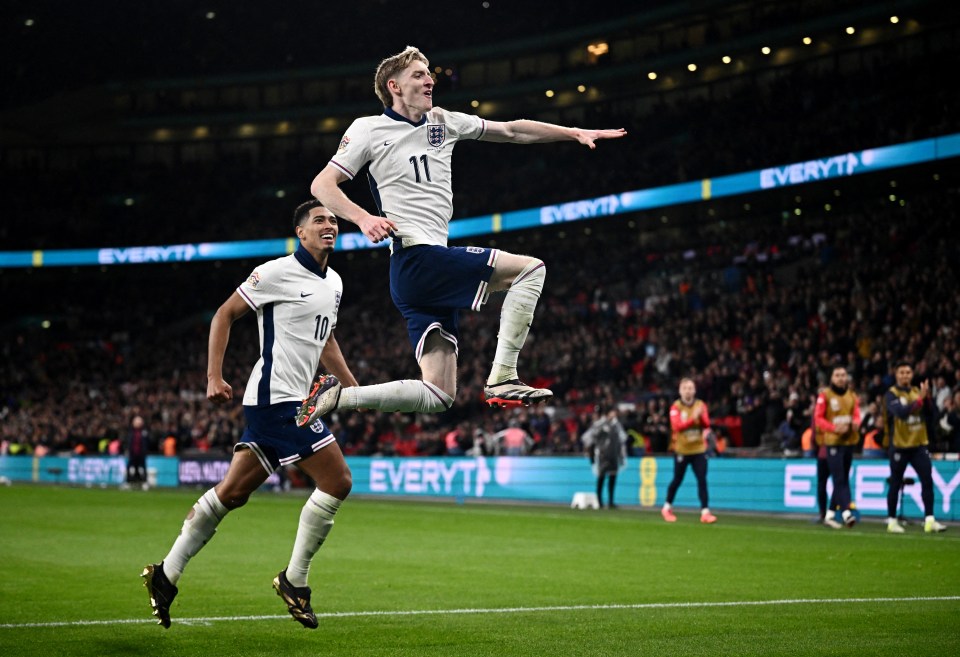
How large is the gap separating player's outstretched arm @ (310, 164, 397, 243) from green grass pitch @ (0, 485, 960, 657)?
8.35 feet

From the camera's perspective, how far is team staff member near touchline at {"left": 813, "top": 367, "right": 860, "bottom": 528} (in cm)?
1688

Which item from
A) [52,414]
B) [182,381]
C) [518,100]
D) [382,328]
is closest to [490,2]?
[518,100]

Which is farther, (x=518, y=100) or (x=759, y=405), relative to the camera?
(x=518, y=100)

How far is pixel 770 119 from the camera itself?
3762 cm

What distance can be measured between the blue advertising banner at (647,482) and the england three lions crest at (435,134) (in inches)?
541

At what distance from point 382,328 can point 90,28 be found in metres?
17.1

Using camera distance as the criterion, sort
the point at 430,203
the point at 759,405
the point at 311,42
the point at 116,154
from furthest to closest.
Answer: the point at 116,154 → the point at 311,42 → the point at 759,405 → the point at 430,203

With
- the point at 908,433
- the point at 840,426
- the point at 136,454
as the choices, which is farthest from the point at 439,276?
the point at 136,454

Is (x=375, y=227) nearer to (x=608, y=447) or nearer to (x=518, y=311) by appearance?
(x=518, y=311)

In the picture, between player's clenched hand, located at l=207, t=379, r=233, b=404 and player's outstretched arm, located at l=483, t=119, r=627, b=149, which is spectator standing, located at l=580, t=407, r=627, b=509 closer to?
player's outstretched arm, located at l=483, t=119, r=627, b=149

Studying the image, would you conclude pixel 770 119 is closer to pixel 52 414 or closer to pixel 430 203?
pixel 52 414

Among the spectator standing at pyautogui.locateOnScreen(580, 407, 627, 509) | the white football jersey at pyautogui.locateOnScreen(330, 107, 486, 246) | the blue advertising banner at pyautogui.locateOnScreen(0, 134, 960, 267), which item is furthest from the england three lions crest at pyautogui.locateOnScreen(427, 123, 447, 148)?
the blue advertising banner at pyautogui.locateOnScreen(0, 134, 960, 267)

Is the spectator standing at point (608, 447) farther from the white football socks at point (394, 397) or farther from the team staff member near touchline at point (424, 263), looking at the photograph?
the white football socks at point (394, 397)

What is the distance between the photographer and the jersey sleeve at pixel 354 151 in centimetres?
663
